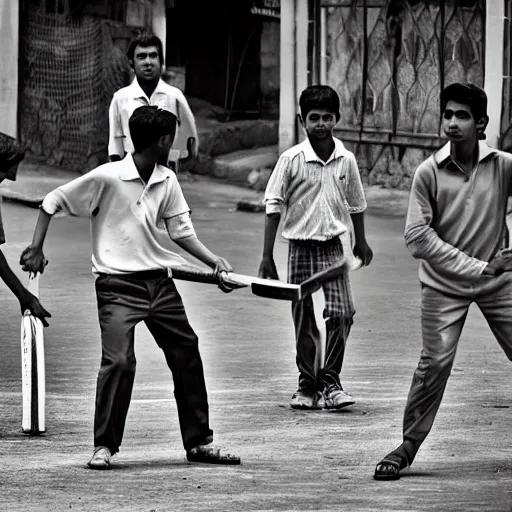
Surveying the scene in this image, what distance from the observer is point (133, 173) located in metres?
6.43

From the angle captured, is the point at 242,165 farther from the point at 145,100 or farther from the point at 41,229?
the point at 41,229

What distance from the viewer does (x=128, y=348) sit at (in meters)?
6.34

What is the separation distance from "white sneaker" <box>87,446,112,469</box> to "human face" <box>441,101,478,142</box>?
6.22 ft

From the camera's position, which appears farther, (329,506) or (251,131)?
(251,131)

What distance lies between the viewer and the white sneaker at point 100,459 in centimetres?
625

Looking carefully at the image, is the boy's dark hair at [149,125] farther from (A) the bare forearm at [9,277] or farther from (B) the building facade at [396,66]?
(B) the building facade at [396,66]

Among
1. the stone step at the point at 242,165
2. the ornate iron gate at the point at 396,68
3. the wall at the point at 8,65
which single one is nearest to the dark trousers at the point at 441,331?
the ornate iron gate at the point at 396,68

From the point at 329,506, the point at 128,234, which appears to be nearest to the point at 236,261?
the point at 128,234

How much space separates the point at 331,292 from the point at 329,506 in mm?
2243

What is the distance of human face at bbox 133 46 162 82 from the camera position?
1063 centimetres

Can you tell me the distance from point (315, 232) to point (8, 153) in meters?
1.70

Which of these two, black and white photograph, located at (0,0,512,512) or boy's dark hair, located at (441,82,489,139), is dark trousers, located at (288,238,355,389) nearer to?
black and white photograph, located at (0,0,512,512)

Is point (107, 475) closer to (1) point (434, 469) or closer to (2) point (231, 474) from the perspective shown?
(2) point (231, 474)

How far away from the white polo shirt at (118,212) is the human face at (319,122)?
1.39 meters
